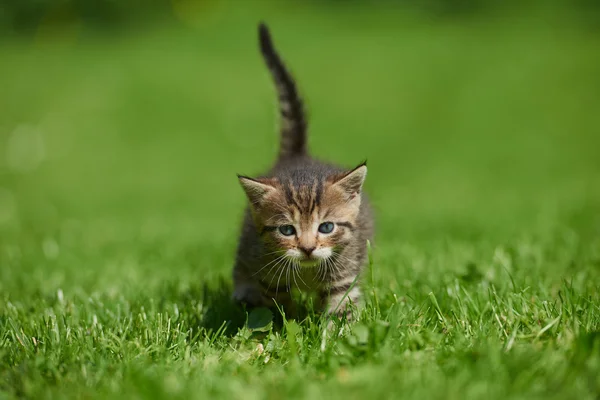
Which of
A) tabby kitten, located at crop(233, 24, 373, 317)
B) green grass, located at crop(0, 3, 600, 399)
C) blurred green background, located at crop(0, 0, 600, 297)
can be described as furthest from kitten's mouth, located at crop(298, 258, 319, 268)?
blurred green background, located at crop(0, 0, 600, 297)

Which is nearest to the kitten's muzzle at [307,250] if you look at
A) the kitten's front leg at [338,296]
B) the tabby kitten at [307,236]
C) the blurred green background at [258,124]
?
the tabby kitten at [307,236]

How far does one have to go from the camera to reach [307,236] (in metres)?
2.75

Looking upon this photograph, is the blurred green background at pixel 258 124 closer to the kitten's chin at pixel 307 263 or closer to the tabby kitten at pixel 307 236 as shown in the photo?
the tabby kitten at pixel 307 236

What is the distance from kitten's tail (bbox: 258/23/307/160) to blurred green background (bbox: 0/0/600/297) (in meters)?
1.11

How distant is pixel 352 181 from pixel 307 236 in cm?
36

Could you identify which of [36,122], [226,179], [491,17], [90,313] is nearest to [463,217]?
[90,313]

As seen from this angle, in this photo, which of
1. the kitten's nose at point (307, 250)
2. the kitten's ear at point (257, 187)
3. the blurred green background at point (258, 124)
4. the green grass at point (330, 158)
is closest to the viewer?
the green grass at point (330, 158)

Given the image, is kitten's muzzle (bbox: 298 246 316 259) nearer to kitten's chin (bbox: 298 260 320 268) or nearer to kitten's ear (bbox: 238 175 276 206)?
kitten's chin (bbox: 298 260 320 268)

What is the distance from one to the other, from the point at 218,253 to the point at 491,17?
13.4 metres

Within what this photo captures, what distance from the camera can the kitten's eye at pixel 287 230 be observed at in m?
2.81

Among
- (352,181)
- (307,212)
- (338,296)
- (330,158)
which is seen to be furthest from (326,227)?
(330,158)

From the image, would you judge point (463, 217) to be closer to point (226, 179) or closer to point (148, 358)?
point (148, 358)

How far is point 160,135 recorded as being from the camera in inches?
467

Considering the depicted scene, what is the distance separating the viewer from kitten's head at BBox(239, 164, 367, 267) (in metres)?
2.75
